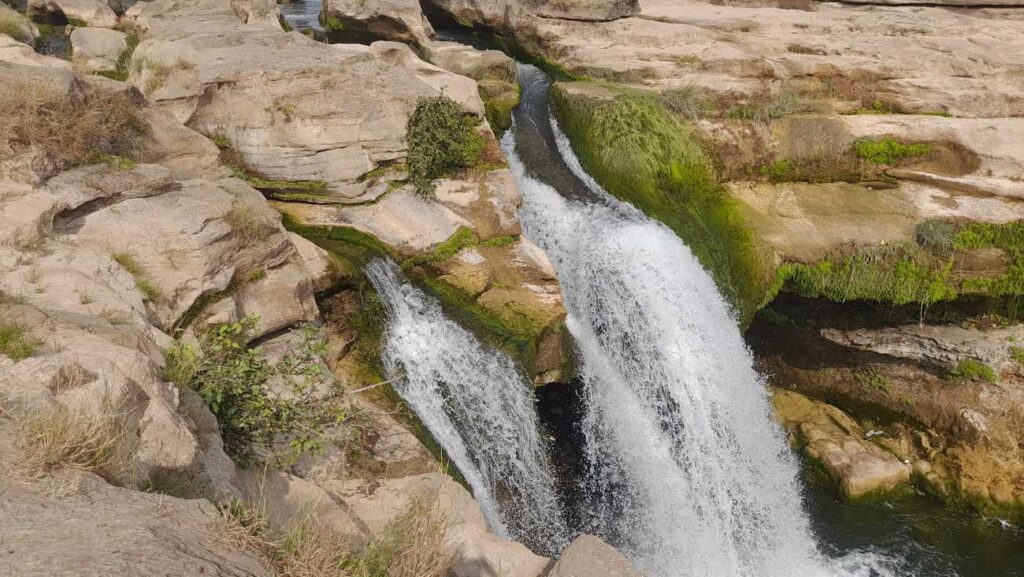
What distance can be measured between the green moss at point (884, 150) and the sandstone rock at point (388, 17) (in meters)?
11.9

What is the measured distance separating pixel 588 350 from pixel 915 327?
7113 mm

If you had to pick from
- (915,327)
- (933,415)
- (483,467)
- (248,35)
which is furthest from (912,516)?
(248,35)

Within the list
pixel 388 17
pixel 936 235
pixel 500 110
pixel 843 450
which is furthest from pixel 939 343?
pixel 388 17

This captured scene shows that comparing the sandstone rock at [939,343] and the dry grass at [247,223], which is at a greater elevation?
the dry grass at [247,223]

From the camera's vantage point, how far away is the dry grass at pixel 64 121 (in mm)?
8828

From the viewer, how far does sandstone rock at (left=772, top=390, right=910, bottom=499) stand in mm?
13414

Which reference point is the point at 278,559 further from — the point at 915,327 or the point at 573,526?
the point at 915,327

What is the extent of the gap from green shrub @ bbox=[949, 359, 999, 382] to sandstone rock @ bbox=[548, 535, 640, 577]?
1132cm

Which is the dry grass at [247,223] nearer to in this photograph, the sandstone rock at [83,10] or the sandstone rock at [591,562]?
the sandstone rock at [591,562]

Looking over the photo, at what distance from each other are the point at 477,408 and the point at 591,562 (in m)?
5.20

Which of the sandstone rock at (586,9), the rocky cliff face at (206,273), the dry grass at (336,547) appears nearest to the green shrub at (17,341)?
the rocky cliff face at (206,273)

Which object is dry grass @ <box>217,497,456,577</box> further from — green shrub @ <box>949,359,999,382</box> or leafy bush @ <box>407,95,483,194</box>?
green shrub @ <box>949,359,999,382</box>

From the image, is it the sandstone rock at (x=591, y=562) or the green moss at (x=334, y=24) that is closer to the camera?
the sandstone rock at (x=591, y=562)

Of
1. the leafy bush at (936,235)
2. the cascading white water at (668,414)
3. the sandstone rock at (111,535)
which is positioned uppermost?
the sandstone rock at (111,535)
